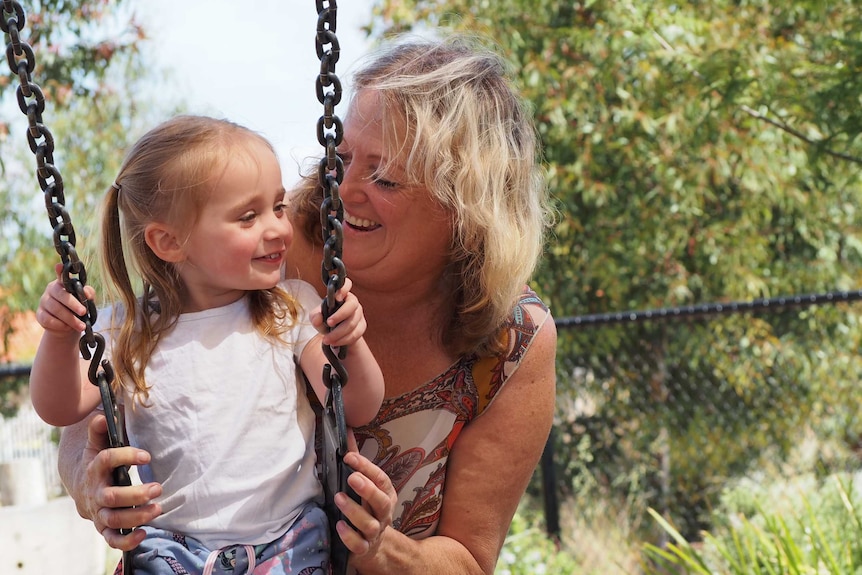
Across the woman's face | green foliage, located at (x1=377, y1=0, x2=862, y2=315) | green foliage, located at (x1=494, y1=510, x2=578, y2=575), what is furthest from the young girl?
green foliage, located at (x1=377, y1=0, x2=862, y2=315)

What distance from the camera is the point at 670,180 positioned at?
645 centimetres

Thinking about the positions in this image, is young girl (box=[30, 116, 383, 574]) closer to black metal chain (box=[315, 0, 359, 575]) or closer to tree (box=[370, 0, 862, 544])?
black metal chain (box=[315, 0, 359, 575])

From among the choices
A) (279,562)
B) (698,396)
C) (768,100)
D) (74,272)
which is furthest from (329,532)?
(698,396)

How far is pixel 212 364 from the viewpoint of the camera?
183 cm

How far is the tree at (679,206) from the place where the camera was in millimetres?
5820

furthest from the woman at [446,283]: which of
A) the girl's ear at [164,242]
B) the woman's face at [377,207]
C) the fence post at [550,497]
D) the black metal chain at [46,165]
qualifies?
the fence post at [550,497]

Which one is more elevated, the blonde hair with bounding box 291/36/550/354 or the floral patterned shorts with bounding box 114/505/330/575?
the blonde hair with bounding box 291/36/550/354

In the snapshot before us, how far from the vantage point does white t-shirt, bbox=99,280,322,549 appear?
5.78ft

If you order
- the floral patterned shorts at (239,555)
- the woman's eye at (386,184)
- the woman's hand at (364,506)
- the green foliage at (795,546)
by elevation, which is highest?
the woman's eye at (386,184)

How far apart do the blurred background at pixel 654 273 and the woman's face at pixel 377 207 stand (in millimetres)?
2585

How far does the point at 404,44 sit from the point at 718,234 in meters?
4.57

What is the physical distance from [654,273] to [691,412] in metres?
1.08

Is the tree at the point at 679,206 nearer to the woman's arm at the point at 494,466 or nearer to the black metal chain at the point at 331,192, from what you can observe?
the woman's arm at the point at 494,466

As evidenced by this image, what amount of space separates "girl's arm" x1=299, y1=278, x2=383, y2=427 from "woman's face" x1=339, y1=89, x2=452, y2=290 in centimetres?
28
